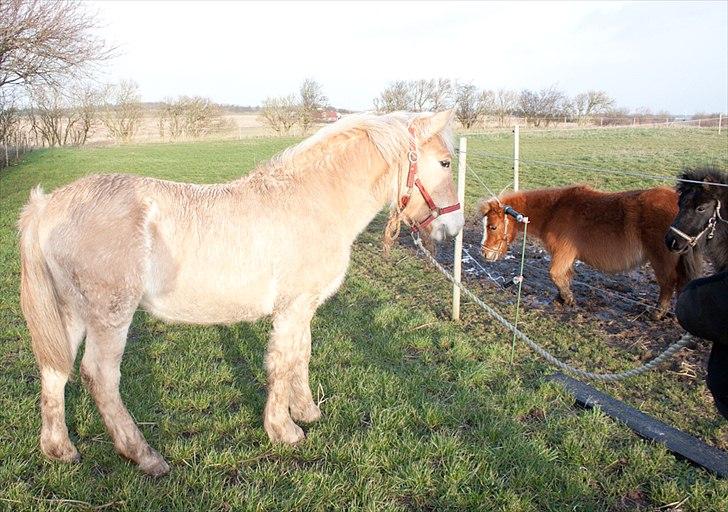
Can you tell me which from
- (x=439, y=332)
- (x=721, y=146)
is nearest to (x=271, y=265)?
(x=439, y=332)

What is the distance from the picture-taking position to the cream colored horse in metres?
2.98

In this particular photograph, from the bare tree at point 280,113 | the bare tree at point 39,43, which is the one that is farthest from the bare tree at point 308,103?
the bare tree at point 39,43

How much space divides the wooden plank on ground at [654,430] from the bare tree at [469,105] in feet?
140

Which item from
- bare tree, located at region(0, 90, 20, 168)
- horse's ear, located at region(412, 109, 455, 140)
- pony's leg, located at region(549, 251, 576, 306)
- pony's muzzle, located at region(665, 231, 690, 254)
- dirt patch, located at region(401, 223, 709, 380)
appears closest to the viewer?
horse's ear, located at region(412, 109, 455, 140)

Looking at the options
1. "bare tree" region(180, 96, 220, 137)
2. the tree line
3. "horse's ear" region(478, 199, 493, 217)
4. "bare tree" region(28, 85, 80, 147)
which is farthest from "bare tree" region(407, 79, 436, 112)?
"horse's ear" region(478, 199, 493, 217)

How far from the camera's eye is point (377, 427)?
3537 mm

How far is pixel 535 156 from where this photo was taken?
22.5 metres

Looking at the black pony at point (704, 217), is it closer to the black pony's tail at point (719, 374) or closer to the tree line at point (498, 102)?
the black pony's tail at point (719, 374)

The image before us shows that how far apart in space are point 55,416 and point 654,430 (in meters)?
4.16

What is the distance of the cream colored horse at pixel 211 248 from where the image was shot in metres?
2.98

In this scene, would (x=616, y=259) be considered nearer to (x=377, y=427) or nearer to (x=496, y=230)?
(x=496, y=230)

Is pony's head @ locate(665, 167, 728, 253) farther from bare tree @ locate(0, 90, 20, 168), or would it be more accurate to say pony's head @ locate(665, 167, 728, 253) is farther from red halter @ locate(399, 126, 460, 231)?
bare tree @ locate(0, 90, 20, 168)

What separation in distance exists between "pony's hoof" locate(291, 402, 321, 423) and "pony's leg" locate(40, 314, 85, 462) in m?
1.46

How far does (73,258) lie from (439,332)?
12.1ft
